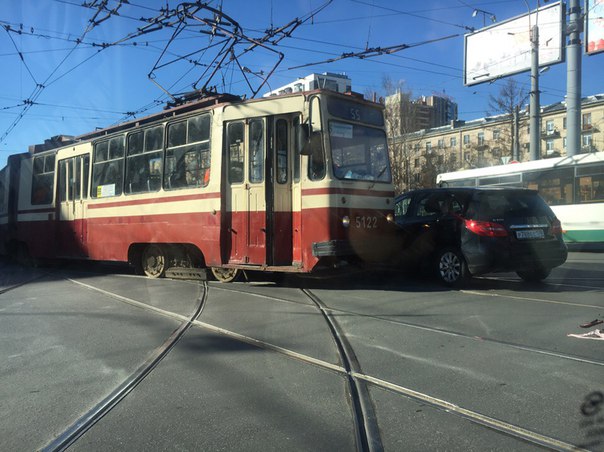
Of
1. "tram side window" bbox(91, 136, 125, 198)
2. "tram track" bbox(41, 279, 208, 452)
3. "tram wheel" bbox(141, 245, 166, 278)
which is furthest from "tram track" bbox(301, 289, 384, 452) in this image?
"tram side window" bbox(91, 136, 125, 198)

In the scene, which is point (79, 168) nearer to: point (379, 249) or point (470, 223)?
point (379, 249)

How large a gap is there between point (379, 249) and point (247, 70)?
5.52m

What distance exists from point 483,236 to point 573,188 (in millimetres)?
9606

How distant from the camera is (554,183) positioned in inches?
639

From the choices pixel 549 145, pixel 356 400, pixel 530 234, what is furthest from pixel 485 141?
pixel 356 400

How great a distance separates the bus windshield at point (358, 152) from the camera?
26.5 feet

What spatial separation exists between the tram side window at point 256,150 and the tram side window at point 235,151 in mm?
225

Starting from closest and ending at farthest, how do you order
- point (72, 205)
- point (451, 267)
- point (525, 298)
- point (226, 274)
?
point (525, 298) → point (451, 267) → point (226, 274) → point (72, 205)

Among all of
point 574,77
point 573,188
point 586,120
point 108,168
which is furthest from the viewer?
point 586,120

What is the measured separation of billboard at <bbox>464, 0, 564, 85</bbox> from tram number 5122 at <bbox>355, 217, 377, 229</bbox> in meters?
19.0

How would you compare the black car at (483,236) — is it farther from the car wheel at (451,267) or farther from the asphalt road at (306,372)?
the asphalt road at (306,372)

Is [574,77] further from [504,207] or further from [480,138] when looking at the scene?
[480,138]

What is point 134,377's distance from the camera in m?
4.28

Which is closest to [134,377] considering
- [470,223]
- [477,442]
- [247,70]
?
[477,442]
